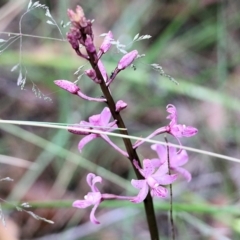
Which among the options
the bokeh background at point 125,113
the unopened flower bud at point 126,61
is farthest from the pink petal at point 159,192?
the bokeh background at point 125,113

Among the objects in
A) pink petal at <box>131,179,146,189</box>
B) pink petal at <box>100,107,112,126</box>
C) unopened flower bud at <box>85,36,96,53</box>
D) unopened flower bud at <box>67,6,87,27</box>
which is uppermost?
unopened flower bud at <box>67,6,87,27</box>

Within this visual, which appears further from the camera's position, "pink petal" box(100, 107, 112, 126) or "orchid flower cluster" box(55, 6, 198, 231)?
"pink petal" box(100, 107, 112, 126)

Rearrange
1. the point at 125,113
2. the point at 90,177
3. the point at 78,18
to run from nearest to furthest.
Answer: the point at 78,18 → the point at 90,177 → the point at 125,113

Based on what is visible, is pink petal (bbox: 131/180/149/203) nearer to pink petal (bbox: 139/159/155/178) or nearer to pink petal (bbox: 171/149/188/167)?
pink petal (bbox: 139/159/155/178)

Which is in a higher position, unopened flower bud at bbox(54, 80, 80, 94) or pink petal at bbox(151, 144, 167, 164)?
unopened flower bud at bbox(54, 80, 80, 94)

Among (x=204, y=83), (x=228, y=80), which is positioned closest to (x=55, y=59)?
(x=204, y=83)

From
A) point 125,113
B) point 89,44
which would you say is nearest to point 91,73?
point 89,44

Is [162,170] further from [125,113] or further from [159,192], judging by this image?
[125,113]

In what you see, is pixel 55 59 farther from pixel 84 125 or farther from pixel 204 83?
pixel 84 125

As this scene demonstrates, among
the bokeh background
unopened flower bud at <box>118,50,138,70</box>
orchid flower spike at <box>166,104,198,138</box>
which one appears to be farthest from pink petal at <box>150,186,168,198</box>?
the bokeh background
